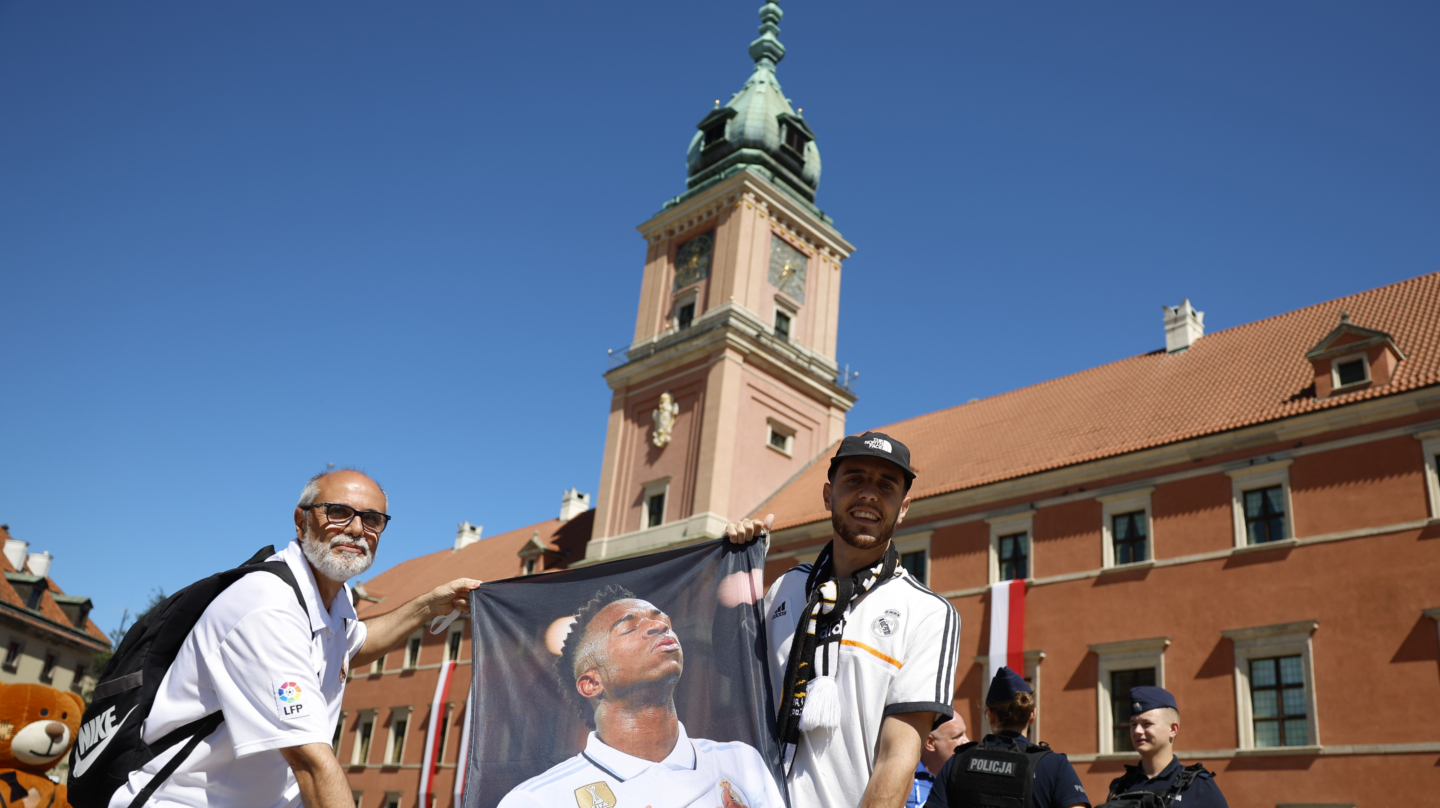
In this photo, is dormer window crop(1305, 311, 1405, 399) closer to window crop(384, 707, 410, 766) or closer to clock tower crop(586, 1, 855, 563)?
clock tower crop(586, 1, 855, 563)

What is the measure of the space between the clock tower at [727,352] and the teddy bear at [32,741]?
72.4 ft

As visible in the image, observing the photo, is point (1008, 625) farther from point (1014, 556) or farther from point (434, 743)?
point (434, 743)

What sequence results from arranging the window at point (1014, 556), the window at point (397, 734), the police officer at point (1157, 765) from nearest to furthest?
the police officer at point (1157, 765) → the window at point (1014, 556) → the window at point (397, 734)

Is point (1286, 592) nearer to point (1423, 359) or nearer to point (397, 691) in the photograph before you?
point (1423, 359)

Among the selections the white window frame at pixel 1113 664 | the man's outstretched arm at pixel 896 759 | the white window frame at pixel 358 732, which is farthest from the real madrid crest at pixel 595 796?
the white window frame at pixel 358 732

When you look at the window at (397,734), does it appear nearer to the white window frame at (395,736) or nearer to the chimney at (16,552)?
the white window frame at (395,736)

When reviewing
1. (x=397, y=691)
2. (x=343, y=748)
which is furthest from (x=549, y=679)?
(x=343, y=748)

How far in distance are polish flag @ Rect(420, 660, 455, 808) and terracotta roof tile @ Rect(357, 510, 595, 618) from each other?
5706 mm

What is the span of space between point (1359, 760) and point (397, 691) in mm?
30657

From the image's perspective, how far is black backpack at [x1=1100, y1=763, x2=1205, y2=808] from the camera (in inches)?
190

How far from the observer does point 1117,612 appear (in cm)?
2003

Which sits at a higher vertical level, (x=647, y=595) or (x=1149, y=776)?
(x=647, y=595)

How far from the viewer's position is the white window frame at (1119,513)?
66.7 feet

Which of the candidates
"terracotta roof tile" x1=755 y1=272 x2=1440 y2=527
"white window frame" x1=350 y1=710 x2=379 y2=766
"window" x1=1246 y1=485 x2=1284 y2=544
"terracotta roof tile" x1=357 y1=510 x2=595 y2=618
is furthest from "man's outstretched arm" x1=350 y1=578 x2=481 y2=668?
"white window frame" x1=350 y1=710 x2=379 y2=766
